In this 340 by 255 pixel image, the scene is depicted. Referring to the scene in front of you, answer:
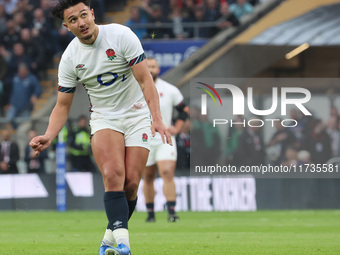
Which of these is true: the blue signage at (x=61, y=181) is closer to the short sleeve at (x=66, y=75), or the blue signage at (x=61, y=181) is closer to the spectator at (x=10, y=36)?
the spectator at (x=10, y=36)

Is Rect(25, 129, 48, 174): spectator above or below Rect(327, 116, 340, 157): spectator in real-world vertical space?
below

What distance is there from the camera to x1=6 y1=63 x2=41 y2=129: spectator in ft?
69.4

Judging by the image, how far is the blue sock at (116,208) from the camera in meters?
7.35

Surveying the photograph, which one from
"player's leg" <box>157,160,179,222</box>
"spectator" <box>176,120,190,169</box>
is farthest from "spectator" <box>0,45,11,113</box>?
"player's leg" <box>157,160,179,222</box>

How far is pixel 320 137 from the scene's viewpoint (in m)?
18.3

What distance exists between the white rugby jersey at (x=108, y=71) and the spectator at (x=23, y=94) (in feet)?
44.8

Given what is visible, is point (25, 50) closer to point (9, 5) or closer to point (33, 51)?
point (33, 51)

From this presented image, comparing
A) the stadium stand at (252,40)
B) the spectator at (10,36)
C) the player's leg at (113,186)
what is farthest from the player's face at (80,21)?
the spectator at (10,36)

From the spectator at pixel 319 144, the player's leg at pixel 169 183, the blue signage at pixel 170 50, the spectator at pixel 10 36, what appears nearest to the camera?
the player's leg at pixel 169 183

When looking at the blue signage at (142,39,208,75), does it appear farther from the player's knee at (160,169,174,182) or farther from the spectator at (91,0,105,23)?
the player's knee at (160,169,174,182)

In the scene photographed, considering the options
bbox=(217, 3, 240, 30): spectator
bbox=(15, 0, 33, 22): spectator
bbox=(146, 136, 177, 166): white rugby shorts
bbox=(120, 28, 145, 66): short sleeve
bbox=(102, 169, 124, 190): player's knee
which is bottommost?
bbox=(102, 169, 124, 190): player's knee

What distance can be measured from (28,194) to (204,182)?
387 centimetres

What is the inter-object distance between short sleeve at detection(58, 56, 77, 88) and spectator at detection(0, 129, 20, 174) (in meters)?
11.1

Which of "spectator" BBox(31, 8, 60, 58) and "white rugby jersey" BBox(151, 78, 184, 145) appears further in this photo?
"spectator" BBox(31, 8, 60, 58)
